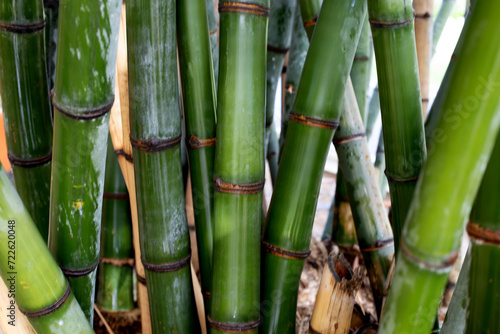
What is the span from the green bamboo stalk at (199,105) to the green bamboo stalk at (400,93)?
0.68ft

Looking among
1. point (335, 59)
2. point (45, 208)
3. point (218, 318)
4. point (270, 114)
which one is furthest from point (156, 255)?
point (270, 114)

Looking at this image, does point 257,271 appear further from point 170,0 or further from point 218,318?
point 170,0

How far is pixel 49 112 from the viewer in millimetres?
675

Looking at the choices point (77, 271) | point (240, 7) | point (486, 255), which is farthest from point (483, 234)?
point (77, 271)

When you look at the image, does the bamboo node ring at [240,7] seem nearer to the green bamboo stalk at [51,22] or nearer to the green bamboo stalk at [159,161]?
the green bamboo stalk at [159,161]

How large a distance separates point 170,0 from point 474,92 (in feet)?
1.09

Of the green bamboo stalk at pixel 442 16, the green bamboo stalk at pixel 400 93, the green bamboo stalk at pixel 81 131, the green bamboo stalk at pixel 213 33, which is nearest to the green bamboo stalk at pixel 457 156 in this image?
the green bamboo stalk at pixel 400 93

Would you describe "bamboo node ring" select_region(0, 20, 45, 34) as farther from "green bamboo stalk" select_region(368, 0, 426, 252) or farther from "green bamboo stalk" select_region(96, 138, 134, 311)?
"green bamboo stalk" select_region(368, 0, 426, 252)

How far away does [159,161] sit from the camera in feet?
1.89

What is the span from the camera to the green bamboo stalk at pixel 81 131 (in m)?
0.44

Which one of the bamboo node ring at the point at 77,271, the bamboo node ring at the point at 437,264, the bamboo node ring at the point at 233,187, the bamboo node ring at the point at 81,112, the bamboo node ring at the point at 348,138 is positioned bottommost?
the bamboo node ring at the point at 77,271

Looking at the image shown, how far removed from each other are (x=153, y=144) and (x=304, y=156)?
0.61 feet

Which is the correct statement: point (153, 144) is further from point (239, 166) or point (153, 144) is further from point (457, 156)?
point (457, 156)

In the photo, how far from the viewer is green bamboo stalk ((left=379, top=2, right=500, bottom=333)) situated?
32 centimetres
